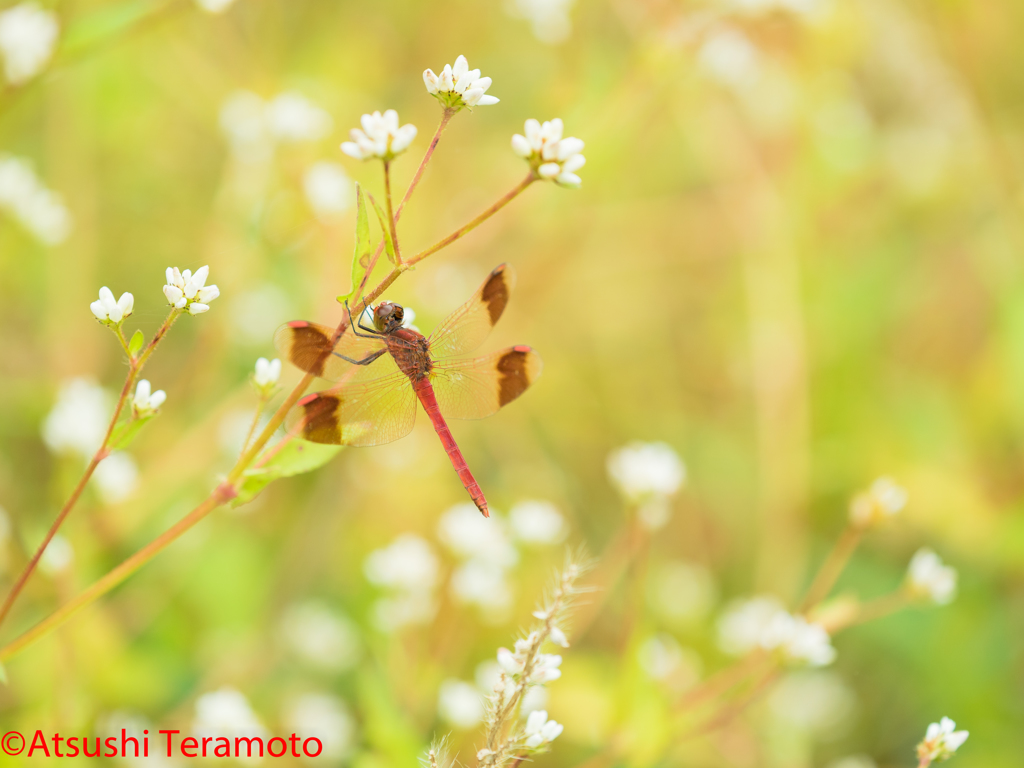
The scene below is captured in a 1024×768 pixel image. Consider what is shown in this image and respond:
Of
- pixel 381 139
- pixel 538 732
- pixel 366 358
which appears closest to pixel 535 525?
pixel 366 358

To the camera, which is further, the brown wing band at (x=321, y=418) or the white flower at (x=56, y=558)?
the white flower at (x=56, y=558)

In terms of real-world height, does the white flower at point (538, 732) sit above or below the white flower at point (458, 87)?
below

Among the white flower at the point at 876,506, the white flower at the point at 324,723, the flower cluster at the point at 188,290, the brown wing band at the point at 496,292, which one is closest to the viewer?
the flower cluster at the point at 188,290

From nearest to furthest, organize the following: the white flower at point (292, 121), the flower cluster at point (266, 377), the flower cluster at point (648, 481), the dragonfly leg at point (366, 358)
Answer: the flower cluster at point (266, 377) → the dragonfly leg at point (366, 358) → the flower cluster at point (648, 481) → the white flower at point (292, 121)

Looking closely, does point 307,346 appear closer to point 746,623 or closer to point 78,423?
point 78,423

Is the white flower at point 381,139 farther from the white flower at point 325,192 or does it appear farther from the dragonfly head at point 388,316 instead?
the white flower at point 325,192

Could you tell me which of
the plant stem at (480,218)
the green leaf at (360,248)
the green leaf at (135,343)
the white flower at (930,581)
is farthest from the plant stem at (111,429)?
the white flower at (930,581)
